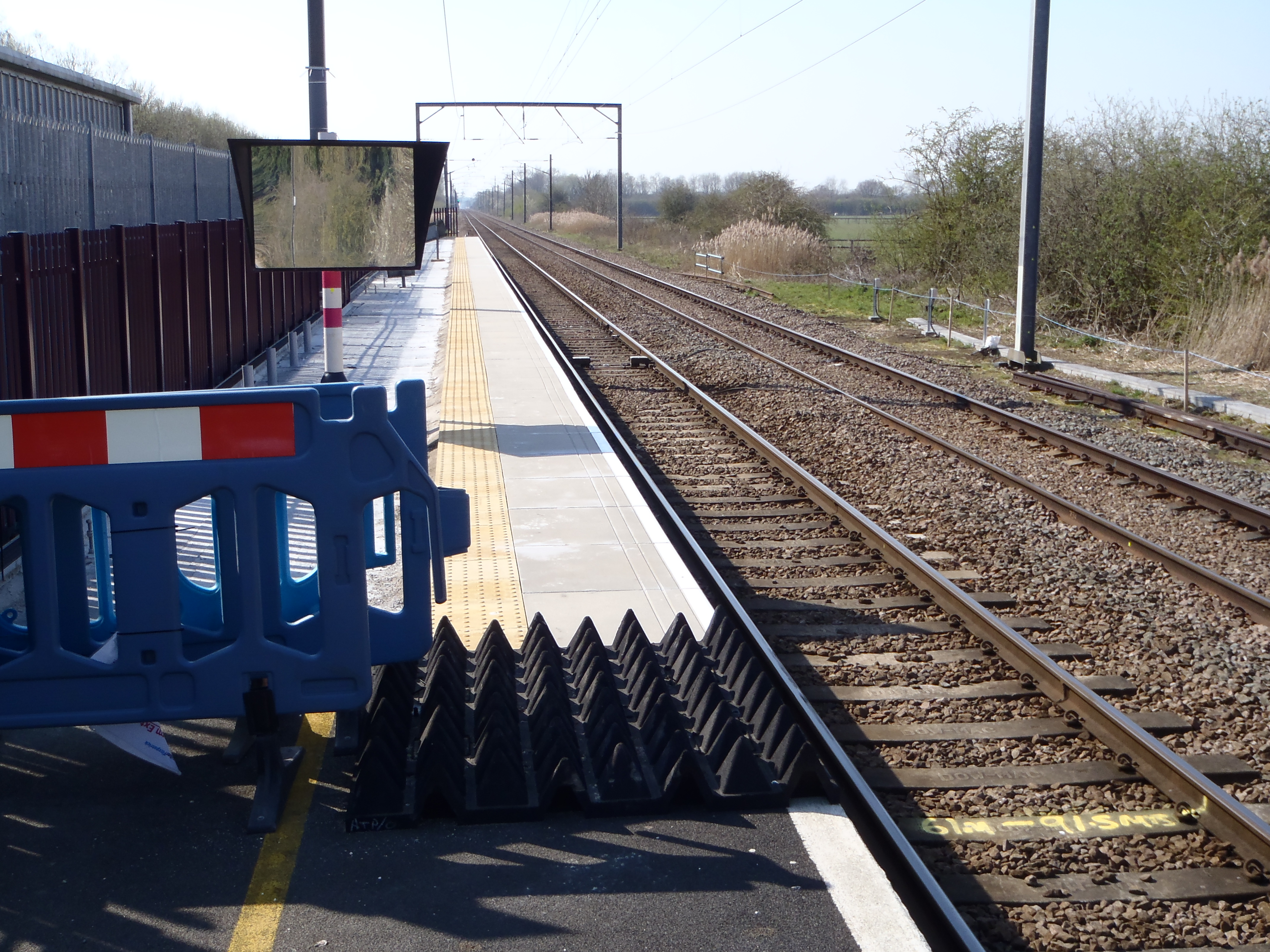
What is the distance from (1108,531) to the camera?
333 inches

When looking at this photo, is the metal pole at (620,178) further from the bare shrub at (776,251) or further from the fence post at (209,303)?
the fence post at (209,303)

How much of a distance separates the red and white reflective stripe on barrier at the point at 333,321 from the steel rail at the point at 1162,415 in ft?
28.9

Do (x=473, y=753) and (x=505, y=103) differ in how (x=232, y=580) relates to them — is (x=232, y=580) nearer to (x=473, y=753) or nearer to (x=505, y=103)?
(x=473, y=753)

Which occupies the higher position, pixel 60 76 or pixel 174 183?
pixel 60 76

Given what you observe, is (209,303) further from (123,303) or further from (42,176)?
(42,176)

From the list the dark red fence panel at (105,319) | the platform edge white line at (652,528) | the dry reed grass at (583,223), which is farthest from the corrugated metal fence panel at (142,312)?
the dry reed grass at (583,223)

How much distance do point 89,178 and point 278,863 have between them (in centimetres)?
810

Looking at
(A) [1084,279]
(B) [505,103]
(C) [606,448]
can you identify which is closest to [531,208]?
(B) [505,103]

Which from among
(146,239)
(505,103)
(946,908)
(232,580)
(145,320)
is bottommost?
(946,908)

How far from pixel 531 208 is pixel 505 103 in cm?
13124

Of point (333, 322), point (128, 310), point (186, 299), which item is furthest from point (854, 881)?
point (186, 299)

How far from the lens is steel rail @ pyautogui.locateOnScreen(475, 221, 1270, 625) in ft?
22.8

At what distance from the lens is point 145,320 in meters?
9.86

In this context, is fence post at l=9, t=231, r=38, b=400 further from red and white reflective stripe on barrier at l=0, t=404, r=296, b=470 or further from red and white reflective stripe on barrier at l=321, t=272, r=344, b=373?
red and white reflective stripe on barrier at l=0, t=404, r=296, b=470
